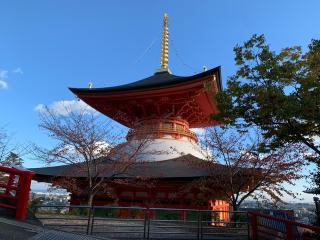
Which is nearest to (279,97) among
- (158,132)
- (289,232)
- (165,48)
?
(289,232)

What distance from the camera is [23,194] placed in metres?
7.88

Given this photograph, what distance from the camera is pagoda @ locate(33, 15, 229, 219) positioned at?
682 inches

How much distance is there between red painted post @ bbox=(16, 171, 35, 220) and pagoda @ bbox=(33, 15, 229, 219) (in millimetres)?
9264

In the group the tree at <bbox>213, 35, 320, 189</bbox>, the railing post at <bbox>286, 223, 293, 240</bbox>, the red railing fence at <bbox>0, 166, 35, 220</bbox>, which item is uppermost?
the tree at <bbox>213, 35, 320, 189</bbox>

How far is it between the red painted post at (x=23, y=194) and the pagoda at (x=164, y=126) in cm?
926

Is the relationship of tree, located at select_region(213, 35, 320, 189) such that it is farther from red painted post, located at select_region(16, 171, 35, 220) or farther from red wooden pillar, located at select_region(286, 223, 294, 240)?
red painted post, located at select_region(16, 171, 35, 220)

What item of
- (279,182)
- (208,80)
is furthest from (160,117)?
(279,182)

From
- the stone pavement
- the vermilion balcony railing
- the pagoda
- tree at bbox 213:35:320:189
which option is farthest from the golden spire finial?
the stone pavement

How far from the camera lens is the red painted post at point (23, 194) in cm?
782

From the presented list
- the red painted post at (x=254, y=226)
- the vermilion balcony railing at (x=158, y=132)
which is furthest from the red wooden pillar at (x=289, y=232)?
the vermilion balcony railing at (x=158, y=132)

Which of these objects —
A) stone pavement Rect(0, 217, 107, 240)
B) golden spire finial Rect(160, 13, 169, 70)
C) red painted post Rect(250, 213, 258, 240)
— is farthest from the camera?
golden spire finial Rect(160, 13, 169, 70)

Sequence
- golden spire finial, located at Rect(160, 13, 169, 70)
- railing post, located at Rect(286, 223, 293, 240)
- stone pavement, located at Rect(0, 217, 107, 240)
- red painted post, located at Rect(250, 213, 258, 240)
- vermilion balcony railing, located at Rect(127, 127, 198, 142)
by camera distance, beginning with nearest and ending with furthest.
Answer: stone pavement, located at Rect(0, 217, 107, 240) → railing post, located at Rect(286, 223, 293, 240) → red painted post, located at Rect(250, 213, 258, 240) → vermilion balcony railing, located at Rect(127, 127, 198, 142) → golden spire finial, located at Rect(160, 13, 169, 70)

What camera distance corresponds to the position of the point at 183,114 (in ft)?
74.1

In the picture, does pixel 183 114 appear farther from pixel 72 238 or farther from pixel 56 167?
pixel 72 238
